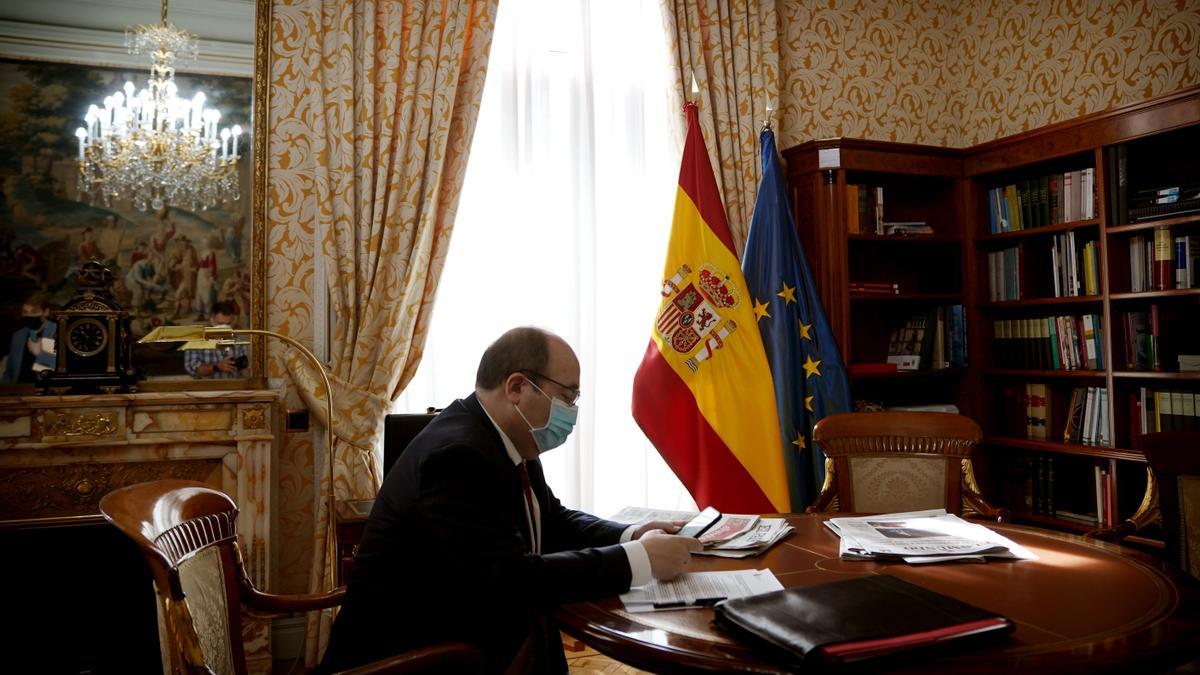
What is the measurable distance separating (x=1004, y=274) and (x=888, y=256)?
0.55 metres

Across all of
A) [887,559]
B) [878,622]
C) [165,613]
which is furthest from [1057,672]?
[165,613]

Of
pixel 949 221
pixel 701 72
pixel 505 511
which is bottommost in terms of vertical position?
pixel 505 511

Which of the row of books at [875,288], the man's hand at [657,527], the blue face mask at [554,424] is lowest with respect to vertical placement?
the man's hand at [657,527]

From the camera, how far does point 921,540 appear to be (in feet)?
5.75

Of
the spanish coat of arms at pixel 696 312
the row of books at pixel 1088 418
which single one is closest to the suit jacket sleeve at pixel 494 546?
the spanish coat of arms at pixel 696 312

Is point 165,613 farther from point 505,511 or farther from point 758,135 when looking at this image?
point 758,135

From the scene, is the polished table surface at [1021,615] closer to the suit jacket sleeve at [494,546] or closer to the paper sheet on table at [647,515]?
the suit jacket sleeve at [494,546]

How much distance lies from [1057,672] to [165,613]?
4.32 ft

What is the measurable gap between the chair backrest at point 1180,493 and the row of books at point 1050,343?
5.01ft

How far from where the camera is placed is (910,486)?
2.53 meters

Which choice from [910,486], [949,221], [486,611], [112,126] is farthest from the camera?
[949,221]

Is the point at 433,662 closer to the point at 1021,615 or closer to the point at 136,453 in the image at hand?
the point at 1021,615

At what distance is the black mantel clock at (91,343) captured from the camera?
269cm

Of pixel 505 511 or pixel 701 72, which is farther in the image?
pixel 701 72
